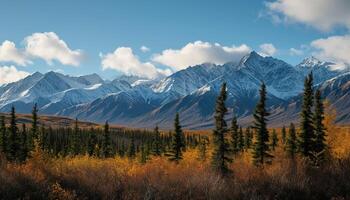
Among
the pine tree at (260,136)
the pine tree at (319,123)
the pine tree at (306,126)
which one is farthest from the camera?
the pine tree at (260,136)

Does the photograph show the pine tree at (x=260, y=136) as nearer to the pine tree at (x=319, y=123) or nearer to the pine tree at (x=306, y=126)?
the pine tree at (x=306, y=126)

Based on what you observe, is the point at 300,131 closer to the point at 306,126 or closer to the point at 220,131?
the point at 306,126

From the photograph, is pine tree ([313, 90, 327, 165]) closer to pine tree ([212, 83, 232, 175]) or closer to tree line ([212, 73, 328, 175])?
tree line ([212, 73, 328, 175])

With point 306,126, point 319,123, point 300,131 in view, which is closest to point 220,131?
point 300,131

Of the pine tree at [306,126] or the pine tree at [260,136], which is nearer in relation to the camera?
the pine tree at [306,126]

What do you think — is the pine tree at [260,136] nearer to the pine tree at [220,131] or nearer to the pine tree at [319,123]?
the pine tree at [319,123]

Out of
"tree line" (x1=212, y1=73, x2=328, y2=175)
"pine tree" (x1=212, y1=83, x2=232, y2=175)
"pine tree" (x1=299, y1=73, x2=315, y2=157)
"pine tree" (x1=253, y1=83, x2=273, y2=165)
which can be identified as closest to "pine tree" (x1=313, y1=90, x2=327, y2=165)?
"tree line" (x1=212, y1=73, x2=328, y2=175)

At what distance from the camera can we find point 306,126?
44312 mm

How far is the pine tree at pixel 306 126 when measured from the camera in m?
43.4

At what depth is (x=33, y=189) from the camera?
44.9 ft

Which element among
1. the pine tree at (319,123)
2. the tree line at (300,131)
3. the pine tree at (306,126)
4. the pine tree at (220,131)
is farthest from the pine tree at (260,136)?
the pine tree at (220,131)

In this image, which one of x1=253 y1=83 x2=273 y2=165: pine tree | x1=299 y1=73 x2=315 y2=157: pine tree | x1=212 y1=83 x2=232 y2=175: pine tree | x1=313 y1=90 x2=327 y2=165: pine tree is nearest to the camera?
x1=212 y1=83 x2=232 y2=175: pine tree

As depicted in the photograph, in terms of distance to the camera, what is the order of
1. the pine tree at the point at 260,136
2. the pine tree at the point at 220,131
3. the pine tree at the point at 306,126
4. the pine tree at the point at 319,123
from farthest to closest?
the pine tree at the point at 260,136 < the pine tree at the point at 319,123 < the pine tree at the point at 306,126 < the pine tree at the point at 220,131

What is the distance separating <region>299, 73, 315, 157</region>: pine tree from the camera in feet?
142
